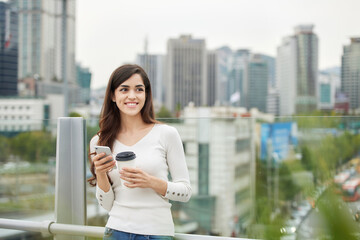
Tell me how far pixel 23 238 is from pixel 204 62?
96.7 metres

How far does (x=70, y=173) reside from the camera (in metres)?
1.66

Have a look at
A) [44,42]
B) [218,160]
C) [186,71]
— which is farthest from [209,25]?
[218,160]

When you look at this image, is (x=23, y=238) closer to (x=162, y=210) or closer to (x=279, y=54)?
(x=162, y=210)

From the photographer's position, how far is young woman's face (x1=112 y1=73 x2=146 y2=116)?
50.2 inches

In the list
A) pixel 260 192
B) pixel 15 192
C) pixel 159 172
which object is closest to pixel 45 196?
pixel 15 192

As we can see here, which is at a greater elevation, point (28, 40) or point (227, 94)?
point (28, 40)

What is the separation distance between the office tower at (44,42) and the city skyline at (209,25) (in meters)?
3.77

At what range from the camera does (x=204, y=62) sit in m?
97.2

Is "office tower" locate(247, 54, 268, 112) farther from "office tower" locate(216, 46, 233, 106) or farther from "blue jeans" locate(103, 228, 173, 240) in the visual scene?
"blue jeans" locate(103, 228, 173, 240)

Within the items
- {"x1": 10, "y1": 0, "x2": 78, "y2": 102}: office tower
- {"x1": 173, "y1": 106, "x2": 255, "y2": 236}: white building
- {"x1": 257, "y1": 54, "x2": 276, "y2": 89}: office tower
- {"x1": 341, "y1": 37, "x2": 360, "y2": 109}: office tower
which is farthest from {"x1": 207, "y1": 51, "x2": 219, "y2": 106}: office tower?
{"x1": 173, "y1": 106, "x2": 255, "y2": 236}: white building

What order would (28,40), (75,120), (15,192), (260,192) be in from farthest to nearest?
(28,40) < (260,192) < (15,192) < (75,120)

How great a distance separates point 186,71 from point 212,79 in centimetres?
646

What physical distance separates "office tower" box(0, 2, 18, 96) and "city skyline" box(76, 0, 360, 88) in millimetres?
12732

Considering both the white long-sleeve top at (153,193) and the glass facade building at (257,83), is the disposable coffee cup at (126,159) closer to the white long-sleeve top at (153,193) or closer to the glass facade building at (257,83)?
the white long-sleeve top at (153,193)
